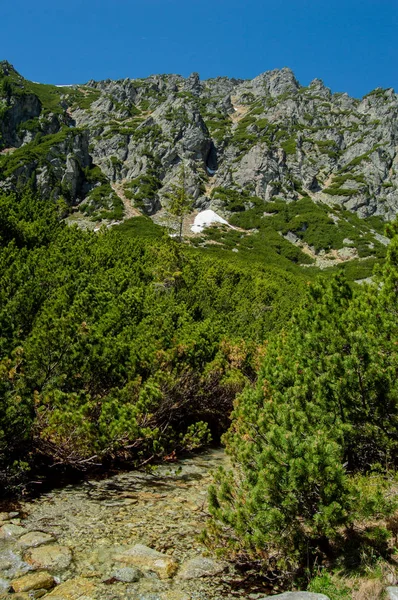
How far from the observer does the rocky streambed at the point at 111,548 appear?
5312mm

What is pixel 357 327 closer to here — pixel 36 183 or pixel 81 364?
pixel 81 364

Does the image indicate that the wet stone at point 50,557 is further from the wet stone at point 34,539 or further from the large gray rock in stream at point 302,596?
the large gray rock in stream at point 302,596

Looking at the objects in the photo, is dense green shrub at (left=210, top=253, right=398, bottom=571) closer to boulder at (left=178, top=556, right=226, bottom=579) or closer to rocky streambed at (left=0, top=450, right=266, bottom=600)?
boulder at (left=178, top=556, right=226, bottom=579)

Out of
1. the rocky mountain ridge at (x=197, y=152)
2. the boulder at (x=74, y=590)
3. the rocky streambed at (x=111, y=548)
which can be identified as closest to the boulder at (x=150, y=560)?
the rocky streambed at (x=111, y=548)

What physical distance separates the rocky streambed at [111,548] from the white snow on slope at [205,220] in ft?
265

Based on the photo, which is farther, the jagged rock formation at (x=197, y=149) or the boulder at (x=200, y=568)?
the jagged rock formation at (x=197, y=149)

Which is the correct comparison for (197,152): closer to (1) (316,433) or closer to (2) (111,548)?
(2) (111,548)

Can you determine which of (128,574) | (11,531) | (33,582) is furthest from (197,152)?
(33,582)

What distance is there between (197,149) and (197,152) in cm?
81

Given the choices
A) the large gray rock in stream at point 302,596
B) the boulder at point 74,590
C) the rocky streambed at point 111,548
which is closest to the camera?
the large gray rock in stream at point 302,596

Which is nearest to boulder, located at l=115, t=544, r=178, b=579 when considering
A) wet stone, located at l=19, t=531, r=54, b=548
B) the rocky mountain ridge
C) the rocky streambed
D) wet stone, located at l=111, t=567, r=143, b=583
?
the rocky streambed

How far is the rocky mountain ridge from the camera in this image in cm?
9656

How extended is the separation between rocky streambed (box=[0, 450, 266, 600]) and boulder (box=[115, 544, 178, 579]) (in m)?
0.01

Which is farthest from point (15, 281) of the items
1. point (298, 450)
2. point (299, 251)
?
point (299, 251)
